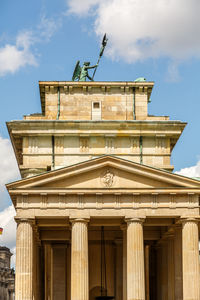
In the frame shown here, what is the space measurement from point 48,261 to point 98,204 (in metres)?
16.4

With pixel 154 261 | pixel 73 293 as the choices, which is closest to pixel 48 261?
pixel 154 261

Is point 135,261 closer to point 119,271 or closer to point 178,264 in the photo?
point 178,264

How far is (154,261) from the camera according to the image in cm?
7700

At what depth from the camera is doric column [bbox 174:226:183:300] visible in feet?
209

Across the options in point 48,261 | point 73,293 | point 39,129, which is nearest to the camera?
point 73,293

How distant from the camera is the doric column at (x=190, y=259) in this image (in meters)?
60.1

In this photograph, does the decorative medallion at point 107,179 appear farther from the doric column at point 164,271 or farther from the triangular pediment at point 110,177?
the doric column at point 164,271

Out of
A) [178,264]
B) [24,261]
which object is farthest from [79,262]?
[178,264]

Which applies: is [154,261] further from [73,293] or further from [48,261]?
[73,293]

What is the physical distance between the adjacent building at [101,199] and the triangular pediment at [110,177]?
0.09 m

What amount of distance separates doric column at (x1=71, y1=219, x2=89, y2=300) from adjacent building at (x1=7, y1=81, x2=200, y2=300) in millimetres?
84

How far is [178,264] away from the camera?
64062 mm

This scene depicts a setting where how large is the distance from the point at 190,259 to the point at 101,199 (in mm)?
9030

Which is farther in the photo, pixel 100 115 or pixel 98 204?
pixel 100 115
